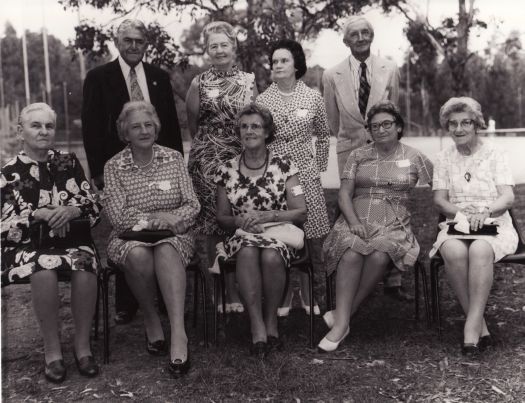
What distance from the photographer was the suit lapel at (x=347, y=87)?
178 inches

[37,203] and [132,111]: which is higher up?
[132,111]

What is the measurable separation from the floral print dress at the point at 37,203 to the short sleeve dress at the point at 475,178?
1949mm

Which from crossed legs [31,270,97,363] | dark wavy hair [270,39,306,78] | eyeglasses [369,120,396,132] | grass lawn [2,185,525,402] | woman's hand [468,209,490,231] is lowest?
grass lawn [2,185,525,402]

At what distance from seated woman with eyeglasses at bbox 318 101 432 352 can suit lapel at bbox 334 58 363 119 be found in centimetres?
63

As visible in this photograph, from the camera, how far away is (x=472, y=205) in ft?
12.2

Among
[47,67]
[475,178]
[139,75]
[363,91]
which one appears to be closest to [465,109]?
[475,178]

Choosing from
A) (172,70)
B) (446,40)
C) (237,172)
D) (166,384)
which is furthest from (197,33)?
(166,384)

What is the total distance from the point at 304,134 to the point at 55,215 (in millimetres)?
1609

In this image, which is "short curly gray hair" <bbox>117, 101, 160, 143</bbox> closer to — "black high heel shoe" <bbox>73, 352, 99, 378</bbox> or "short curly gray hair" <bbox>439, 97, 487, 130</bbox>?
"black high heel shoe" <bbox>73, 352, 99, 378</bbox>

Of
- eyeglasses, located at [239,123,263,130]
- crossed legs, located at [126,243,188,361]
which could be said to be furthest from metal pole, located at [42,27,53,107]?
crossed legs, located at [126,243,188,361]

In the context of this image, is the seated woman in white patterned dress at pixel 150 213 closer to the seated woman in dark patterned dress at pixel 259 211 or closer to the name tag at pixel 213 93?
the seated woman in dark patterned dress at pixel 259 211

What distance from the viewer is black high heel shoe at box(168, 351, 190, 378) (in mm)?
3221

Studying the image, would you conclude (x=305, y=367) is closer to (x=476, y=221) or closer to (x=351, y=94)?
(x=476, y=221)

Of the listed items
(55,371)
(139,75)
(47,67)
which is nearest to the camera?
(55,371)
